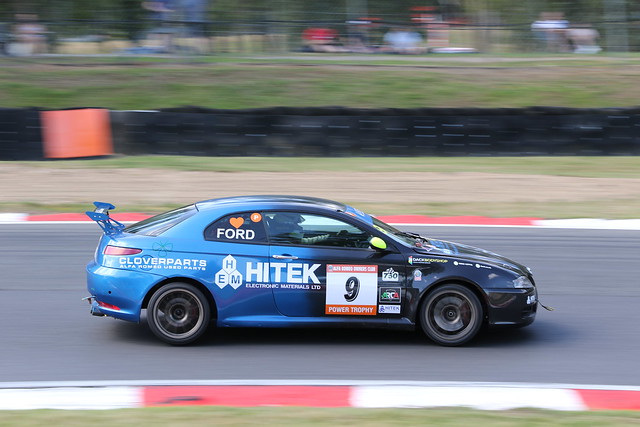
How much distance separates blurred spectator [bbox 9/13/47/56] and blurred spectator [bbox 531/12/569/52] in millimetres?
13861

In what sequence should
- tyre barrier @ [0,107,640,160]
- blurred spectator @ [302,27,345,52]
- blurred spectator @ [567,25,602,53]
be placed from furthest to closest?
blurred spectator @ [302,27,345,52], blurred spectator @ [567,25,602,53], tyre barrier @ [0,107,640,160]

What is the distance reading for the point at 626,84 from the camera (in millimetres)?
21219

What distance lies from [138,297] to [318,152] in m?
10.6

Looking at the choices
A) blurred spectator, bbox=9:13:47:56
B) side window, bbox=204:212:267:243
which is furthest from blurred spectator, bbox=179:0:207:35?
side window, bbox=204:212:267:243

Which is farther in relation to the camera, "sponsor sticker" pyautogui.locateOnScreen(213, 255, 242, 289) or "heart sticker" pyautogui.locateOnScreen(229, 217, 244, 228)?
"heart sticker" pyautogui.locateOnScreen(229, 217, 244, 228)

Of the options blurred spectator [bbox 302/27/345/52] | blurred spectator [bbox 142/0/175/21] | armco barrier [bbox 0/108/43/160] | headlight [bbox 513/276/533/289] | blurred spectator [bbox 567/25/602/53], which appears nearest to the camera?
headlight [bbox 513/276/533/289]

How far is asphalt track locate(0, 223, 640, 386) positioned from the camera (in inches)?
243

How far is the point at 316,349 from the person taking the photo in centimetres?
667

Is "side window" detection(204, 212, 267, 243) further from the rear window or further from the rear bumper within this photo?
the rear bumper

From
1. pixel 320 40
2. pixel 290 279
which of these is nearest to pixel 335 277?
pixel 290 279

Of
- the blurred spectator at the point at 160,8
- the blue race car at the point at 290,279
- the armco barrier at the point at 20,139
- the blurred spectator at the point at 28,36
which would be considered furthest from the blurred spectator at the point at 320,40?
the blue race car at the point at 290,279

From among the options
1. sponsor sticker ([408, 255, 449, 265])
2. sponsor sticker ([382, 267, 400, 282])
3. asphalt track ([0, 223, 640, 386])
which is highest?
sponsor sticker ([408, 255, 449, 265])

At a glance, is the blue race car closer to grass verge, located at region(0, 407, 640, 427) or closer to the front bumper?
the front bumper

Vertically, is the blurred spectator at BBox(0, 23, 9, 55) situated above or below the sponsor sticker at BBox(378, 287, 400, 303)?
above
